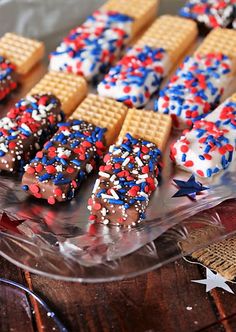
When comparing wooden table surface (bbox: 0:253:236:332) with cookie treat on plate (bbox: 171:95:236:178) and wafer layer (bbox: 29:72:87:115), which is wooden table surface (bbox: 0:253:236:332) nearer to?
cookie treat on plate (bbox: 171:95:236:178)

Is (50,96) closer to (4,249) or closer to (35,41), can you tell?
(35,41)

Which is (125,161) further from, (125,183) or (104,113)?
(104,113)

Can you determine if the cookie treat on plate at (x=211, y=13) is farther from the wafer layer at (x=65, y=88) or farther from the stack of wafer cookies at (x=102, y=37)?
the wafer layer at (x=65, y=88)

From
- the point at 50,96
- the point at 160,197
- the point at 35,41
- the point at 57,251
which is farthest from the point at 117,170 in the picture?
the point at 35,41

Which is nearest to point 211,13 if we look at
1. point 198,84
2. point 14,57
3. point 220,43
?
point 220,43

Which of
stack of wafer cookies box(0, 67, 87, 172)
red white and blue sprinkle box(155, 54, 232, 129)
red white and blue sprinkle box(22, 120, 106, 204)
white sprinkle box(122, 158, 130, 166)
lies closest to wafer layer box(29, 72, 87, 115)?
stack of wafer cookies box(0, 67, 87, 172)

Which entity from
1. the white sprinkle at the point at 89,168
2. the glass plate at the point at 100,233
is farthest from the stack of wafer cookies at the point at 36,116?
the white sprinkle at the point at 89,168
